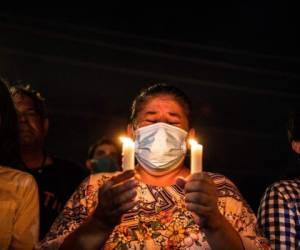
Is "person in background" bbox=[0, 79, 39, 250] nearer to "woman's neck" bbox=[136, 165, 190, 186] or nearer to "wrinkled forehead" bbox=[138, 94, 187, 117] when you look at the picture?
"woman's neck" bbox=[136, 165, 190, 186]

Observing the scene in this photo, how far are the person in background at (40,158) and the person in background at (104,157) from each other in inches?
39.1

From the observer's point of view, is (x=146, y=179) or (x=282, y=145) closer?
(x=146, y=179)

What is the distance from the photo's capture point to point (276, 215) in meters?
3.40

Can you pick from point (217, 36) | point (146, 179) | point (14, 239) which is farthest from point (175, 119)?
point (217, 36)

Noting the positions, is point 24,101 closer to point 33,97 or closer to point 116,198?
point 33,97

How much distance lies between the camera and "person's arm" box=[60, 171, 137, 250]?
243cm

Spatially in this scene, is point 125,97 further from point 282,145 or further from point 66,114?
point 282,145

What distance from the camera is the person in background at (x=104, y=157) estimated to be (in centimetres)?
575

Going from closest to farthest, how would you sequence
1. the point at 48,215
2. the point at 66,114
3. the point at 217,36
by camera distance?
the point at 48,215, the point at 217,36, the point at 66,114

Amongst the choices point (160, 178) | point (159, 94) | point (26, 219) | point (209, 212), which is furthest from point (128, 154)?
point (159, 94)

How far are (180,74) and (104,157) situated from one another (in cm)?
576

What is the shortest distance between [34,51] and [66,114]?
5.80 feet

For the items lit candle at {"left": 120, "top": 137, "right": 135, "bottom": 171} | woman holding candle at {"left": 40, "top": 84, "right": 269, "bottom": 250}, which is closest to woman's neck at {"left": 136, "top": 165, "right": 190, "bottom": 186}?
woman holding candle at {"left": 40, "top": 84, "right": 269, "bottom": 250}

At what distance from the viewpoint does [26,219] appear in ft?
10.2
